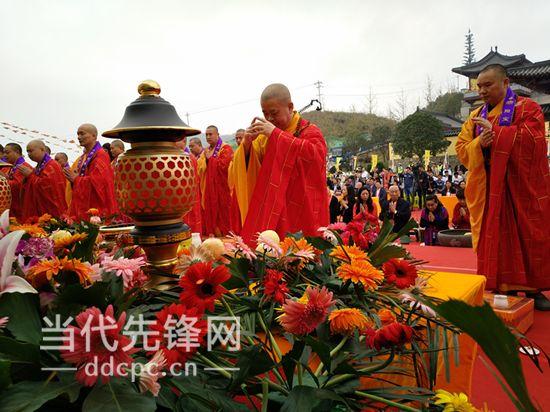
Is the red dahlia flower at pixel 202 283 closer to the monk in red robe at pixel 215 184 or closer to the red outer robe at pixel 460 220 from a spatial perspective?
the monk in red robe at pixel 215 184

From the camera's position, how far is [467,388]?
1256mm

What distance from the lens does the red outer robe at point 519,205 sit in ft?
A: 9.14

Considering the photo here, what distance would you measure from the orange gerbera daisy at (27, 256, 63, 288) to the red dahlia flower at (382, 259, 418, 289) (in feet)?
2.24

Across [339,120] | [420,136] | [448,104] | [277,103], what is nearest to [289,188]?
[277,103]

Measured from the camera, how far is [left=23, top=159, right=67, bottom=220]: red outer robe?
4.91 m

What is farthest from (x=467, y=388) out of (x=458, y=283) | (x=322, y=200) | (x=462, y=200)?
(x=462, y=200)

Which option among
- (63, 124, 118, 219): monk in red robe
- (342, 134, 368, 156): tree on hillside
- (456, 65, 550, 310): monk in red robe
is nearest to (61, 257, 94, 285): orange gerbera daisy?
(456, 65, 550, 310): monk in red robe

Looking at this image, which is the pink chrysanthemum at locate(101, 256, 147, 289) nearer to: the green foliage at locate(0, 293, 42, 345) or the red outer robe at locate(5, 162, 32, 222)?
the green foliage at locate(0, 293, 42, 345)

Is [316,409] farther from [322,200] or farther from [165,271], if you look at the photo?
[322,200]

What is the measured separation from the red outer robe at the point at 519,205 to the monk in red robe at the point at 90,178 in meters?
3.68

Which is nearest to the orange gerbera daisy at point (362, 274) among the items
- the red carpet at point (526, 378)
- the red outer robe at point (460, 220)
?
the red carpet at point (526, 378)

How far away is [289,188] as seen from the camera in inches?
99.1

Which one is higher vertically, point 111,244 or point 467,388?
point 111,244

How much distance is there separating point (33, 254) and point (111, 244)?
0.59 meters
